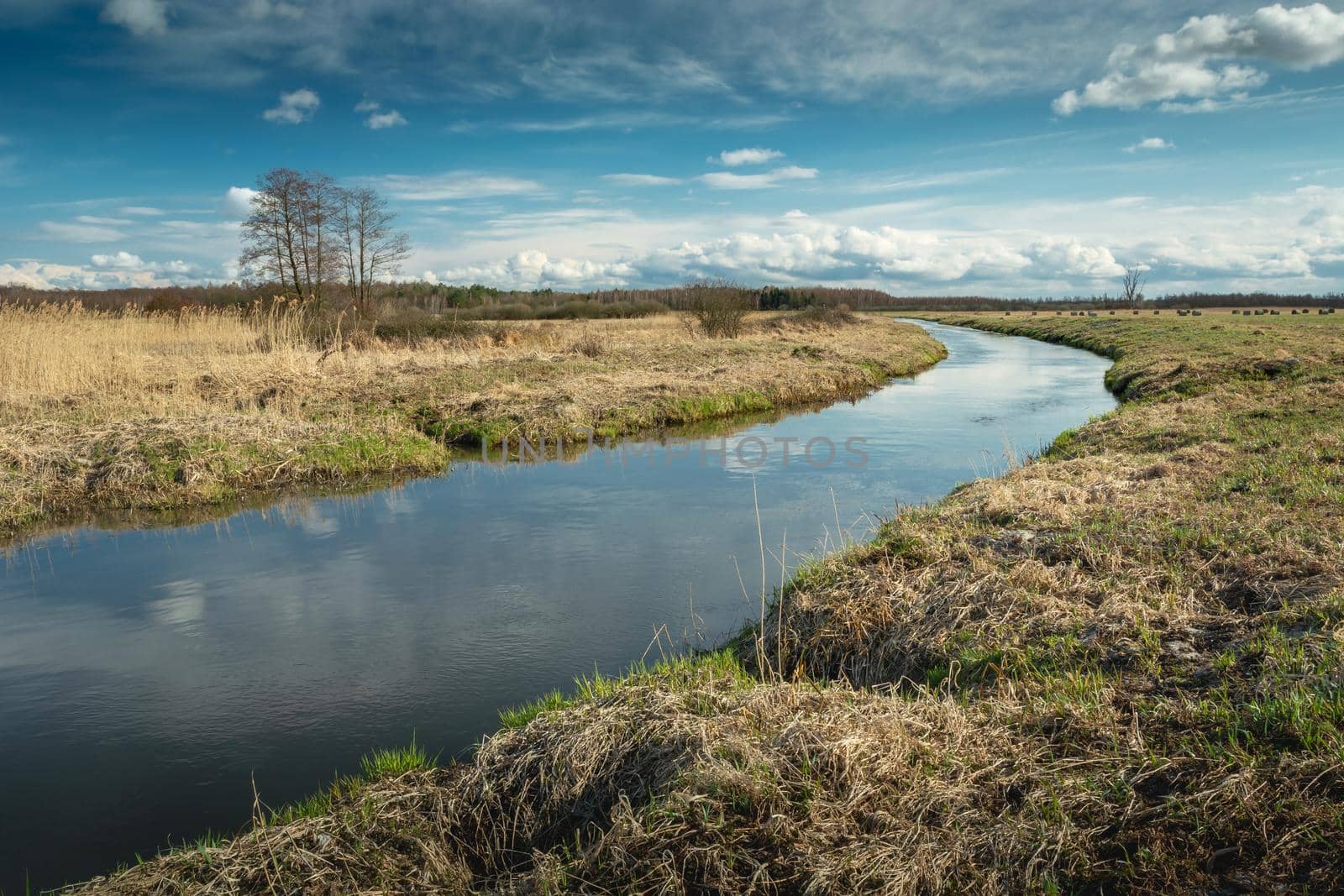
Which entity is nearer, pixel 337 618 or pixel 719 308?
pixel 337 618

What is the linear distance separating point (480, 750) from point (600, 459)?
33.0 ft

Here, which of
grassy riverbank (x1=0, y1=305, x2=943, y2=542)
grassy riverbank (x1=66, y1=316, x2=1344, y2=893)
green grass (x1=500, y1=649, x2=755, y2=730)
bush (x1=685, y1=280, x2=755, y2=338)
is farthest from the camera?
bush (x1=685, y1=280, x2=755, y2=338)

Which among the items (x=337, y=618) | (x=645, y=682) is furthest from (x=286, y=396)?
(x=645, y=682)

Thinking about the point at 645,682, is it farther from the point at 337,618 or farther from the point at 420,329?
the point at 420,329

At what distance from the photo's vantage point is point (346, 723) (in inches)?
206

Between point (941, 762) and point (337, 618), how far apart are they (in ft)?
17.6

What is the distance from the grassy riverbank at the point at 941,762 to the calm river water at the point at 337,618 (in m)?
0.79

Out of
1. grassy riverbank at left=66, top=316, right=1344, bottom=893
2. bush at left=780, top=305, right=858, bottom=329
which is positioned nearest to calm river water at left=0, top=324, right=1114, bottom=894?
grassy riverbank at left=66, top=316, right=1344, bottom=893

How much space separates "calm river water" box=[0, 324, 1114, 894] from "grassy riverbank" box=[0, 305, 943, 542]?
131cm

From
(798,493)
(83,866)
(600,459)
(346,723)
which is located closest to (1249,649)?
(346,723)

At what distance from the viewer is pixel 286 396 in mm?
16078

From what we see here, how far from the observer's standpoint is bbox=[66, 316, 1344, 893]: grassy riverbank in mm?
3148

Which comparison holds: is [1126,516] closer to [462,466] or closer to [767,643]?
[767,643]

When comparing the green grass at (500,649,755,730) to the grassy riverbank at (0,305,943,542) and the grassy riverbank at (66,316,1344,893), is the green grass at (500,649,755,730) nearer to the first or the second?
the grassy riverbank at (66,316,1344,893)
